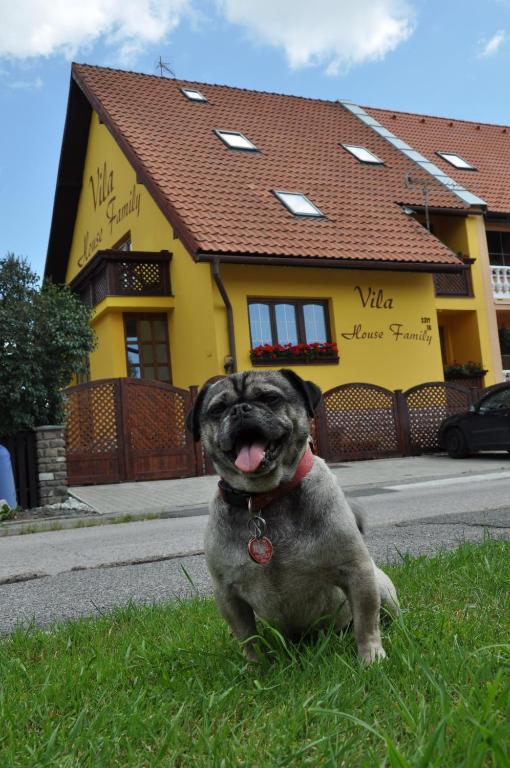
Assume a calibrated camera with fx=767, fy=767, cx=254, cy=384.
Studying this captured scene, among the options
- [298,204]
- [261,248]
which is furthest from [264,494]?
[298,204]

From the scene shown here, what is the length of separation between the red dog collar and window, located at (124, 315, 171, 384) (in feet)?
56.1

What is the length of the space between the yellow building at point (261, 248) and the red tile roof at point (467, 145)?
151 centimetres

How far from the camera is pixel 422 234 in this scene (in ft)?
67.7

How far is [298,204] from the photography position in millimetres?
20125

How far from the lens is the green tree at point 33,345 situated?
12164mm

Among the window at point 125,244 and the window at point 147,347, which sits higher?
the window at point 125,244

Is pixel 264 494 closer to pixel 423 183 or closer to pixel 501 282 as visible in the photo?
pixel 423 183

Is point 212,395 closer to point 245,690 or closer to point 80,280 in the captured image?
point 245,690

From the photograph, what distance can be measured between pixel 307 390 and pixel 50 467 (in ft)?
33.8

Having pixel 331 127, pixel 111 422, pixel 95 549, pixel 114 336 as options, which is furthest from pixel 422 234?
pixel 95 549

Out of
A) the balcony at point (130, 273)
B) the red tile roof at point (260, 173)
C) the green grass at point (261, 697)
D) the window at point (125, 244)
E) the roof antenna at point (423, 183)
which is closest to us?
the green grass at point (261, 697)

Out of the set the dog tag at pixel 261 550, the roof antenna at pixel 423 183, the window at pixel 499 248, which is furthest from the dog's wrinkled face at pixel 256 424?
the window at pixel 499 248

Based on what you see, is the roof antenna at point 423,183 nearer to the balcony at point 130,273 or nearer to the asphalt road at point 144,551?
the balcony at point 130,273

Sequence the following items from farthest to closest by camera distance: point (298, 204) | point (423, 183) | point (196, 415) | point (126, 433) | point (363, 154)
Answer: point (363, 154) → point (423, 183) → point (298, 204) → point (126, 433) → point (196, 415)
